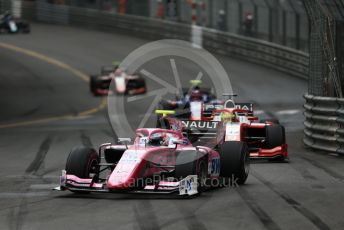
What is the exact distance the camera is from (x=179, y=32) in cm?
4628

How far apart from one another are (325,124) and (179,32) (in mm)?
28036

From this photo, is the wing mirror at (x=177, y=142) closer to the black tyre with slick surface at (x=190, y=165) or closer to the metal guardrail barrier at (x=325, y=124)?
the black tyre with slick surface at (x=190, y=165)

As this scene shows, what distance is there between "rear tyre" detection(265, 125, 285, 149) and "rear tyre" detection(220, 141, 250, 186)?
138 inches

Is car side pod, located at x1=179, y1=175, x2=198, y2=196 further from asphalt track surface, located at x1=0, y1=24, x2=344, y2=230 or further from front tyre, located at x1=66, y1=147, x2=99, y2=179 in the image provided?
front tyre, located at x1=66, y1=147, x2=99, y2=179

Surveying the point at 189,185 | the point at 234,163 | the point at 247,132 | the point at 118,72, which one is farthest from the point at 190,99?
the point at 118,72

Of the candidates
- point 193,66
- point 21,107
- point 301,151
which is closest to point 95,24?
point 193,66

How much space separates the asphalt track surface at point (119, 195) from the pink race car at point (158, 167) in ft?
0.61

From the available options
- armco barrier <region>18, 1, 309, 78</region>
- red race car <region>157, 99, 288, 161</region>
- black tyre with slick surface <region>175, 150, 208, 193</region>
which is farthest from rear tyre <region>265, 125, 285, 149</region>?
armco barrier <region>18, 1, 309, 78</region>

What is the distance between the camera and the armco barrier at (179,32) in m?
40.2

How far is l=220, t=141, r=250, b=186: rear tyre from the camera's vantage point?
13.7 metres

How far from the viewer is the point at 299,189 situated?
13188mm

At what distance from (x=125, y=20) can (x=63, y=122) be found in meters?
24.0

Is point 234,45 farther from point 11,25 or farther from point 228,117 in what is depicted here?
point 228,117

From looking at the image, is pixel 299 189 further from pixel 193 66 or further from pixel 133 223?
pixel 193 66
